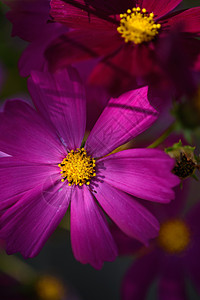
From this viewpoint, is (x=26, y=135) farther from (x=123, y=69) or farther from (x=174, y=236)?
(x=174, y=236)

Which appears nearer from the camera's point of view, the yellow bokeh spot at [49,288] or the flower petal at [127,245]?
the flower petal at [127,245]

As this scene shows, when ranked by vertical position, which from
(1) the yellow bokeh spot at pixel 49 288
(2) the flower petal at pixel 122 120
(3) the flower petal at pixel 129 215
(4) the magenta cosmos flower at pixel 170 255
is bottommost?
(4) the magenta cosmos flower at pixel 170 255

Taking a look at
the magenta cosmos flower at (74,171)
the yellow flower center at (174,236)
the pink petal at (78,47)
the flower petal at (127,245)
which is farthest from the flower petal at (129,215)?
the yellow flower center at (174,236)

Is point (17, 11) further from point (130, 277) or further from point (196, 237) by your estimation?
point (196, 237)

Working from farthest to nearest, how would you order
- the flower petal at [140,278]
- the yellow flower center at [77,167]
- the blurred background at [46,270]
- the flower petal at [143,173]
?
1. the blurred background at [46,270]
2. the flower petal at [140,278]
3. the yellow flower center at [77,167]
4. the flower petal at [143,173]

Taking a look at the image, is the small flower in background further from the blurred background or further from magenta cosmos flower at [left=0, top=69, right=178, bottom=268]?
the blurred background

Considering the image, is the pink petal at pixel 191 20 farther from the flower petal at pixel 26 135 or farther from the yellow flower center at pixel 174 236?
the yellow flower center at pixel 174 236
